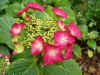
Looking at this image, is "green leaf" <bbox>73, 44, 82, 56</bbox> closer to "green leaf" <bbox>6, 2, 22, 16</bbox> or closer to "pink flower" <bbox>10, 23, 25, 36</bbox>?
"green leaf" <bbox>6, 2, 22, 16</bbox>

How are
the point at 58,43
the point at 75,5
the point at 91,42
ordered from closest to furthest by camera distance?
the point at 58,43, the point at 91,42, the point at 75,5

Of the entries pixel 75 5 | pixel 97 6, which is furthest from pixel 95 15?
pixel 75 5

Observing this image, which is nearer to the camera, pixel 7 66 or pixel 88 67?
pixel 7 66

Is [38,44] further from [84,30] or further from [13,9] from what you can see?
[84,30]

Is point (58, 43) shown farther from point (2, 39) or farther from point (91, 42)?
point (91, 42)

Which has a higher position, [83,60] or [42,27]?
[42,27]

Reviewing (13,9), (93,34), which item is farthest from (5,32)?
(93,34)

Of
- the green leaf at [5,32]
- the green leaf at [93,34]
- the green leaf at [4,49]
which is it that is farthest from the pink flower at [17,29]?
the green leaf at [93,34]

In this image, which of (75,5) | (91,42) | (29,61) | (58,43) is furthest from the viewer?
(75,5)

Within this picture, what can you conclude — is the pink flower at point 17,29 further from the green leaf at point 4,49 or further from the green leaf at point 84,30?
the green leaf at point 84,30
